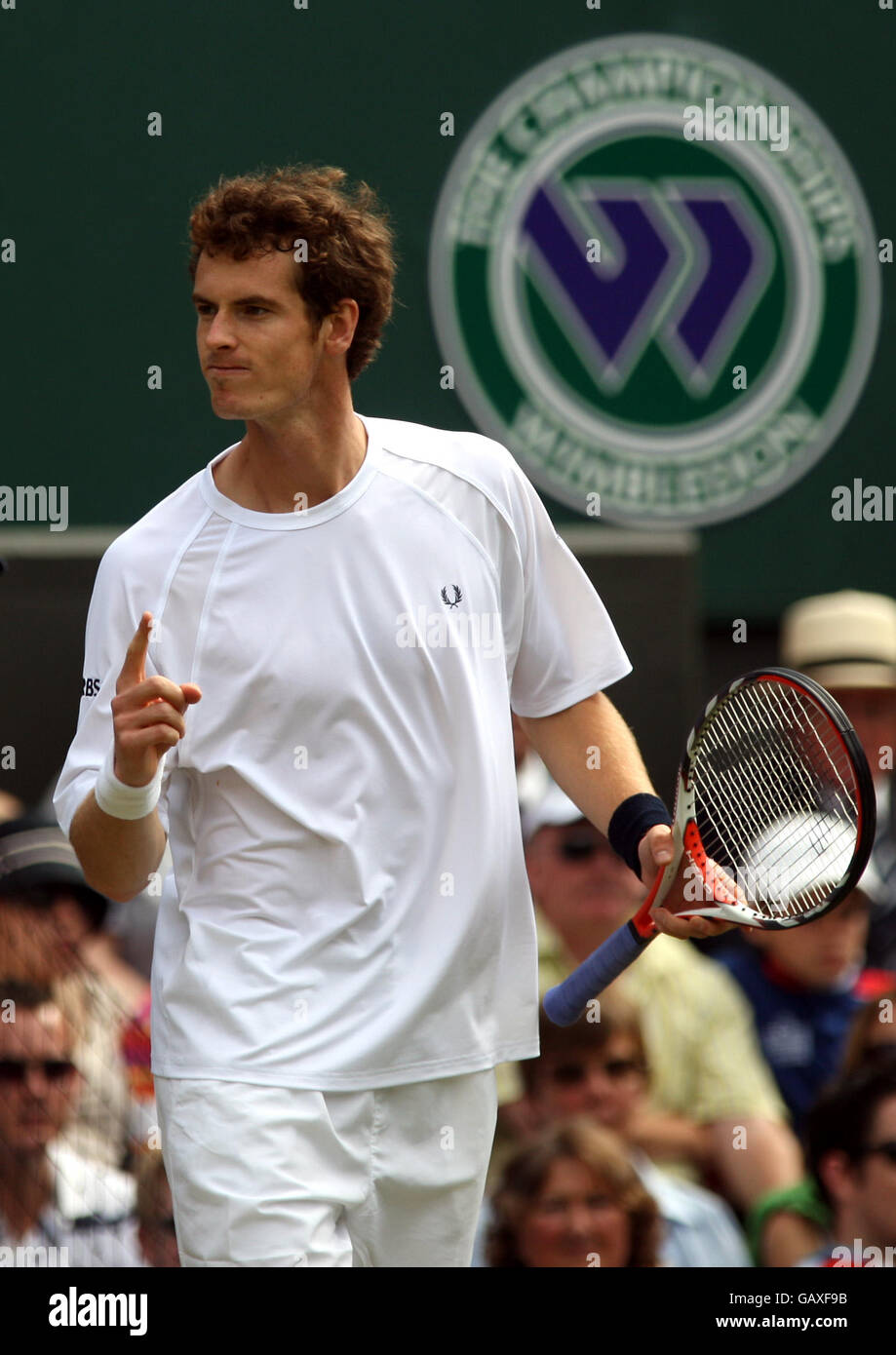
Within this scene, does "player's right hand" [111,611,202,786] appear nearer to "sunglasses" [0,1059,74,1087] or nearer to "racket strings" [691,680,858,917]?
"racket strings" [691,680,858,917]

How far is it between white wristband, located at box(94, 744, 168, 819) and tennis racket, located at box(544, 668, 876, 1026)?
638 millimetres

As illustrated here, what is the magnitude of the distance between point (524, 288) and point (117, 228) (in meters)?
1.27

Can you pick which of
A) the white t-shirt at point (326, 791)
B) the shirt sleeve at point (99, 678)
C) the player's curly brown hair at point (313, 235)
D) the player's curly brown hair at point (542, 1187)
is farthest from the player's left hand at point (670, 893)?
the player's curly brown hair at point (542, 1187)

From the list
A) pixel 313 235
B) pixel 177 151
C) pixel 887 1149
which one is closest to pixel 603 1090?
pixel 887 1149

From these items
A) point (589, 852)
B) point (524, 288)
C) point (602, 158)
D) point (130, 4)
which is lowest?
point (589, 852)

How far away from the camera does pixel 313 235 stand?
281 cm

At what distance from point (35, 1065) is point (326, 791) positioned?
1.47m

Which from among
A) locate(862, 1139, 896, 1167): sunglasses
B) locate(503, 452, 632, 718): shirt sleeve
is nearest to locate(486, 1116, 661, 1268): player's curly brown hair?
locate(862, 1139, 896, 1167): sunglasses

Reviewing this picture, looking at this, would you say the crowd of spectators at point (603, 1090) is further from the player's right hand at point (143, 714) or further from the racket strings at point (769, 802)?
the player's right hand at point (143, 714)

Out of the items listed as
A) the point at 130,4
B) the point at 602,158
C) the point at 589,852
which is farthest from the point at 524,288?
the point at 589,852

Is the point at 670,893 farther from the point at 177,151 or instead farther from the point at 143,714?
the point at 177,151

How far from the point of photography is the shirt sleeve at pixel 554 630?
2971 millimetres
